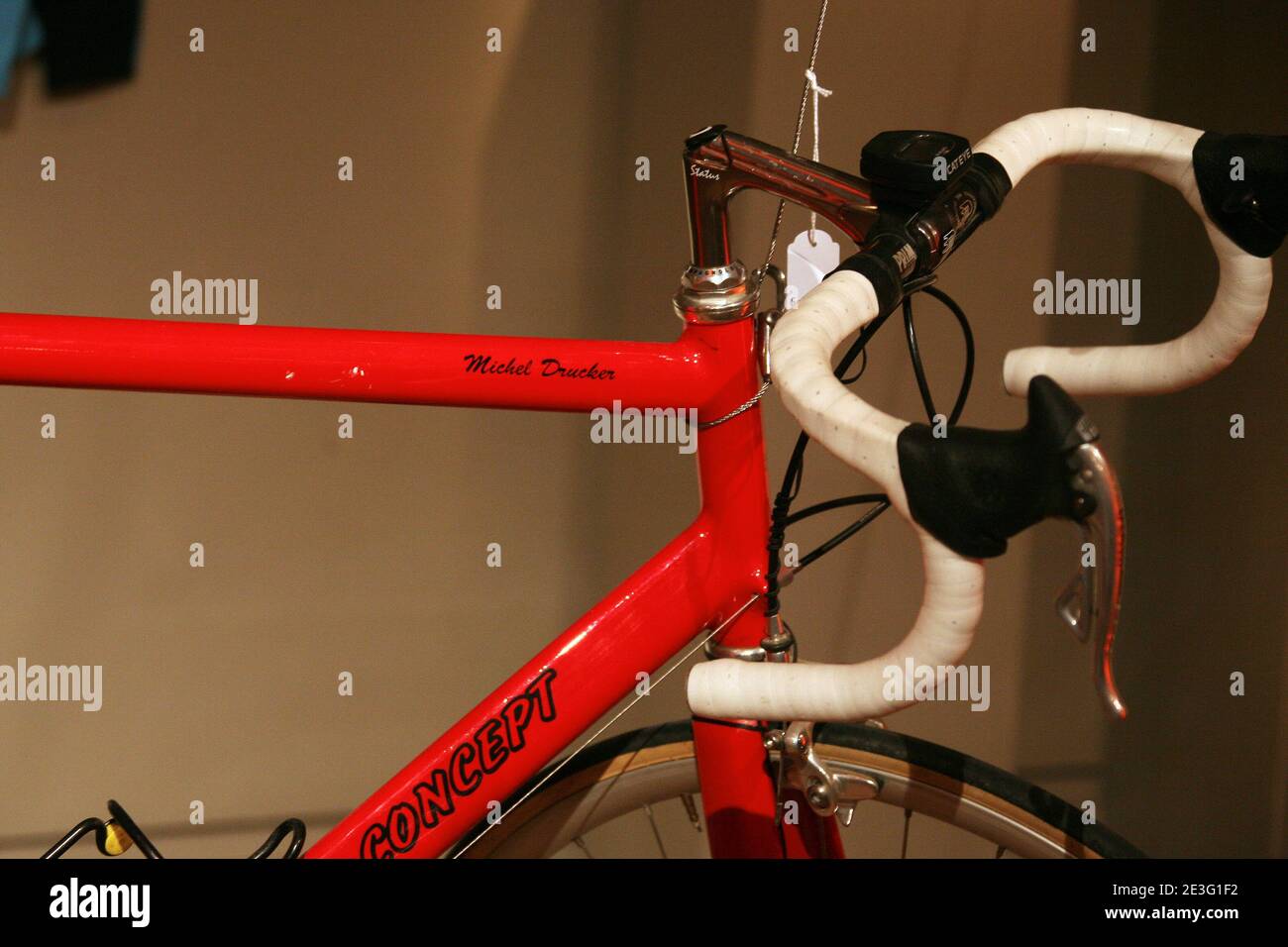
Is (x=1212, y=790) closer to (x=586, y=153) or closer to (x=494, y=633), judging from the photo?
(x=494, y=633)

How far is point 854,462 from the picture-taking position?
1.89 feet

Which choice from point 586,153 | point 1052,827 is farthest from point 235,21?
point 1052,827

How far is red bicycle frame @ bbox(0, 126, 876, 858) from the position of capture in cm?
84

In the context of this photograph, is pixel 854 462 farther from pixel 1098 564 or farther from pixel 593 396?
pixel 593 396

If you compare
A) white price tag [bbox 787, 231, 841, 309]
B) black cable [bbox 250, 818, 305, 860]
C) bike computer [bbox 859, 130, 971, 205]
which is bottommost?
black cable [bbox 250, 818, 305, 860]

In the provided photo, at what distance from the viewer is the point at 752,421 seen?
898 millimetres

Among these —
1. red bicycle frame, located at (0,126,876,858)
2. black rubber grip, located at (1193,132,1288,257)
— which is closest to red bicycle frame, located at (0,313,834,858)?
red bicycle frame, located at (0,126,876,858)

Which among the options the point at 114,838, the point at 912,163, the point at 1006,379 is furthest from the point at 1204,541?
the point at 114,838

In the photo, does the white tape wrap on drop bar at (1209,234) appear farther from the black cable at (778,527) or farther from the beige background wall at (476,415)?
the beige background wall at (476,415)

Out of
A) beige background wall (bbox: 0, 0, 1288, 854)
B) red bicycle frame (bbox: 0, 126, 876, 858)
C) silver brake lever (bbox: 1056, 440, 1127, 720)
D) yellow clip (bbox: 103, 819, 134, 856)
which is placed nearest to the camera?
silver brake lever (bbox: 1056, 440, 1127, 720)

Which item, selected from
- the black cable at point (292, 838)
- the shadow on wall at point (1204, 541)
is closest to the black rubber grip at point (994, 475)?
the black cable at point (292, 838)

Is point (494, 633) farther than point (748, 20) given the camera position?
Yes

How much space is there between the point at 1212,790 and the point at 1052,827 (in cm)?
70

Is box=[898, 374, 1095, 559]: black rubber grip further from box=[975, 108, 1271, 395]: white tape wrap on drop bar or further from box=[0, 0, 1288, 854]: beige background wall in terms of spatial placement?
box=[0, 0, 1288, 854]: beige background wall
